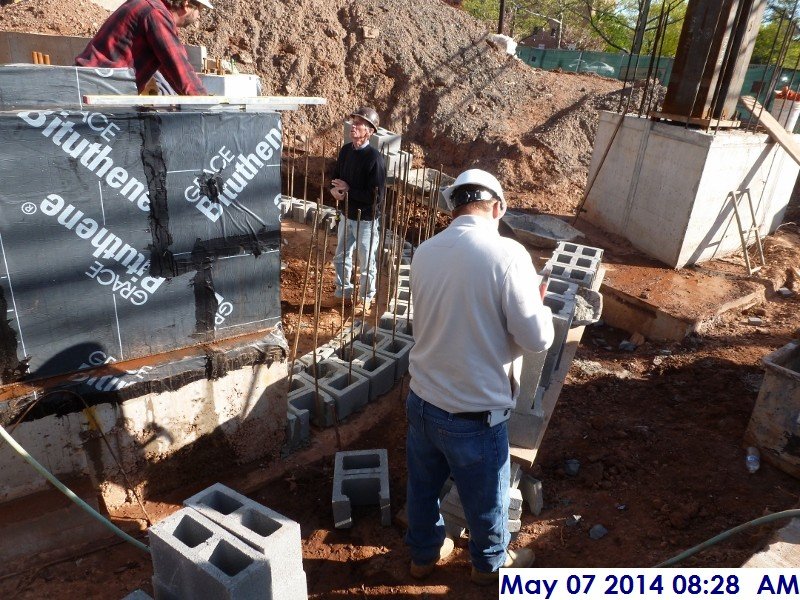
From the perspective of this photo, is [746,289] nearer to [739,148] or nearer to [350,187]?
[739,148]

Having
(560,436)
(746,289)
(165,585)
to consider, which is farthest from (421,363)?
(746,289)

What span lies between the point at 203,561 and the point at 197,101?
7.43 feet

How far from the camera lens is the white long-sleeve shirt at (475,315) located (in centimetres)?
235

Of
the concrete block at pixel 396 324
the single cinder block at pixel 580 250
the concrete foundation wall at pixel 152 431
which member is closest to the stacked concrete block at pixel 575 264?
the single cinder block at pixel 580 250

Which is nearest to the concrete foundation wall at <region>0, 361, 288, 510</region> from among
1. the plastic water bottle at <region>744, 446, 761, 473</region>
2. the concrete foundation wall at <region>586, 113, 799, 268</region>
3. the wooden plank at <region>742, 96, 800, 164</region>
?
the plastic water bottle at <region>744, 446, 761, 473</region>

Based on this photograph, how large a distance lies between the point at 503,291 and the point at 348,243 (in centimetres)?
394

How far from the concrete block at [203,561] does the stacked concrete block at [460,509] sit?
51.8 inches

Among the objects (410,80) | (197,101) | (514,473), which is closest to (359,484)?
(514,473)

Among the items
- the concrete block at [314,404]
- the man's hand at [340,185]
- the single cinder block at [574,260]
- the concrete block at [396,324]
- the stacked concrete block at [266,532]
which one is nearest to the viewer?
the stacked concrete block at [266,532]

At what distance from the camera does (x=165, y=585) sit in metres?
2.41

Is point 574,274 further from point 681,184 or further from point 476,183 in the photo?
point 476,183

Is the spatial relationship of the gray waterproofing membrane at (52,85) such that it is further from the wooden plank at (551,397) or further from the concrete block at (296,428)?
the wooden plank at (551,397)

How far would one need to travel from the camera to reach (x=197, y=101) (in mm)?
3023

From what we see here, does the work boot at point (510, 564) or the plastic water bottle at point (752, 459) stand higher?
the plastic water bottle at point (752, 459)
